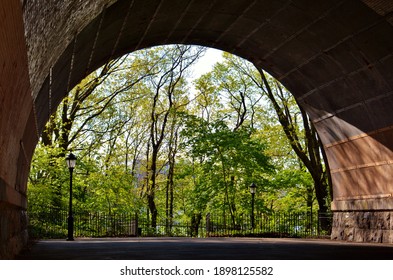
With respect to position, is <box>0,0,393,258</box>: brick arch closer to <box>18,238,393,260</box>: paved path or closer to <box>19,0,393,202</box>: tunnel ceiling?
<box>19,0,393,202</box>: tunnel ceiling

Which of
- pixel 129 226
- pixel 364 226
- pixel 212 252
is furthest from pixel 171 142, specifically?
pixel 212 252

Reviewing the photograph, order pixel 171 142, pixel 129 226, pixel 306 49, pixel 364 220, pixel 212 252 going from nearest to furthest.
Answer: pixel 212 252
pixel 306 49
pixel 364 220
pixel 129 226
pixel 171 142

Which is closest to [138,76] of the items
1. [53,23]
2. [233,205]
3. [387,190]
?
[233,205]

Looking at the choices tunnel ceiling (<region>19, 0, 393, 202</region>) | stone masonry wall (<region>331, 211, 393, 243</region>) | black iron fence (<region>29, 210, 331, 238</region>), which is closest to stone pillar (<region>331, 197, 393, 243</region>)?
stone masonry wall (<region>331, 211, 393, 243</region>)

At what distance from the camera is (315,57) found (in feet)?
Result: 43.0

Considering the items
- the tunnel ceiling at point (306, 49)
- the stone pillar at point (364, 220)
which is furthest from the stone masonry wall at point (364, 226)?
the tunnel ceiling at point (306, 49)

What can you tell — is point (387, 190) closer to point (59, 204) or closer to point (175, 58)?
point (59, 204)

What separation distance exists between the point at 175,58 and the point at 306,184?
1116 cm

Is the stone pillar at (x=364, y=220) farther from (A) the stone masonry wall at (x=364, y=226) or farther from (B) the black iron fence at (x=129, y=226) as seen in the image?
(B) the black iron fence at (x=129, y=226)

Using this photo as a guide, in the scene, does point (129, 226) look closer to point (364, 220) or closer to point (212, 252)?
point (364, 220)

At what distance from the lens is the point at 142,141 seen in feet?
140

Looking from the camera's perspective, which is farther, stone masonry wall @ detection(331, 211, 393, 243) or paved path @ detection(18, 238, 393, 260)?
stone masonry wall @ detection(331, 211, 393, 243)

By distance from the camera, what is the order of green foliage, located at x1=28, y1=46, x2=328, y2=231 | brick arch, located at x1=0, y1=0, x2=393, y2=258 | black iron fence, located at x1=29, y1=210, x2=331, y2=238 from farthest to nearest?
green foliage, located at x1=28, y1=46, x2=328, y2=231
black iron fence, located at x1=29, y1=210, x2=331, y2=238
brick arch, located at x1=0, y1=0, x2=393, y2=258

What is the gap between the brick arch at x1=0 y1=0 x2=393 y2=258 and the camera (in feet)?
33.4
